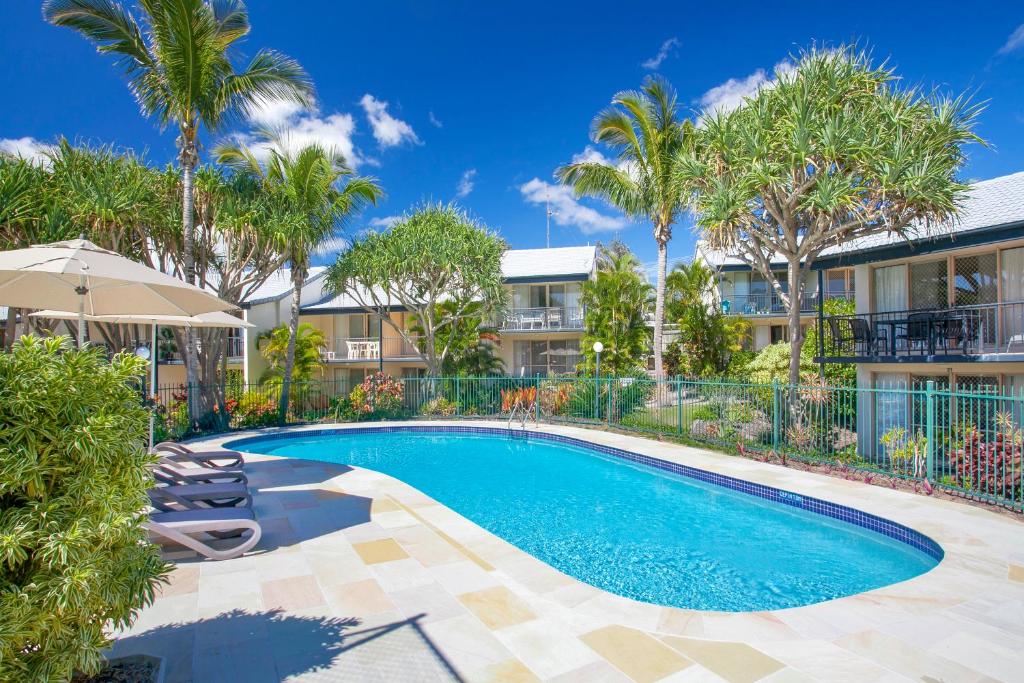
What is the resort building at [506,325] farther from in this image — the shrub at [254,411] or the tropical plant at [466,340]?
the shrub at [254,411]

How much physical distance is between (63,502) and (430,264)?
16.0 metres

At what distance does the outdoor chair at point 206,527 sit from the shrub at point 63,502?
9.38 ft

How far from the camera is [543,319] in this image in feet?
85.0

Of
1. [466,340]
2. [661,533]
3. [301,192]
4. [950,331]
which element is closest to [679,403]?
[950,331]

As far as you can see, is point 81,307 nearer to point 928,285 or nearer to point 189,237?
point 189,237

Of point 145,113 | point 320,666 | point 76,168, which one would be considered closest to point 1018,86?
point 320,666

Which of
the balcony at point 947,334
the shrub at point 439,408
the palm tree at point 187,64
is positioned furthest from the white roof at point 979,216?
the palm tree at point 187,64

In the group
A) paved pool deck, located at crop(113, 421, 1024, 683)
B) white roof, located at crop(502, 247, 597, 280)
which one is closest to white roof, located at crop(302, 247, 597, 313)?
white roof, located at crop(502, 247, 597, 280)

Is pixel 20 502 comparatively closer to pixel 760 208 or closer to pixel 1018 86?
pixel 760 208

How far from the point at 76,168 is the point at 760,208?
53.8 ft

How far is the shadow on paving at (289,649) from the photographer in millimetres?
3549

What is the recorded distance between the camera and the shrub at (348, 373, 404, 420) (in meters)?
18.4

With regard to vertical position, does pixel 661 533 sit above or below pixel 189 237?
below

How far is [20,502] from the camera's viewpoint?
2.39 m
